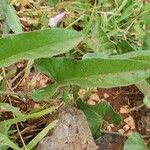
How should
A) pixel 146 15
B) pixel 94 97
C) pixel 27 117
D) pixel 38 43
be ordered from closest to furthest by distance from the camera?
pixel 38 43 < pixel 27 117 < pixel 94 97 < pixel 146 15

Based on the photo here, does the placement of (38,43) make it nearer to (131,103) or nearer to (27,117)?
(27,117)

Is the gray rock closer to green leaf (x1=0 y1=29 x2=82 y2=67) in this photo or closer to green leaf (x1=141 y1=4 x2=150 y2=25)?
green leaf (x1=0 y1=29 x2=82 y2=67)

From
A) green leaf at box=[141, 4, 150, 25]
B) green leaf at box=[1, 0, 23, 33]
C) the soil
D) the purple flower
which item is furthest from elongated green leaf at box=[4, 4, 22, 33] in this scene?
green leaf at box=[141, 4, 150, 25]

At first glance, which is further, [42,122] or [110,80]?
[42,122]

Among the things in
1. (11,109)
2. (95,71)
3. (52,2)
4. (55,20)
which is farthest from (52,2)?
(95,71)

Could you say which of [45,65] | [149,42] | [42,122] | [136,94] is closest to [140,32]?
[136,94]

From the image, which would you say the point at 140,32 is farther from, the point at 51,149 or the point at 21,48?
the point at 21,48
